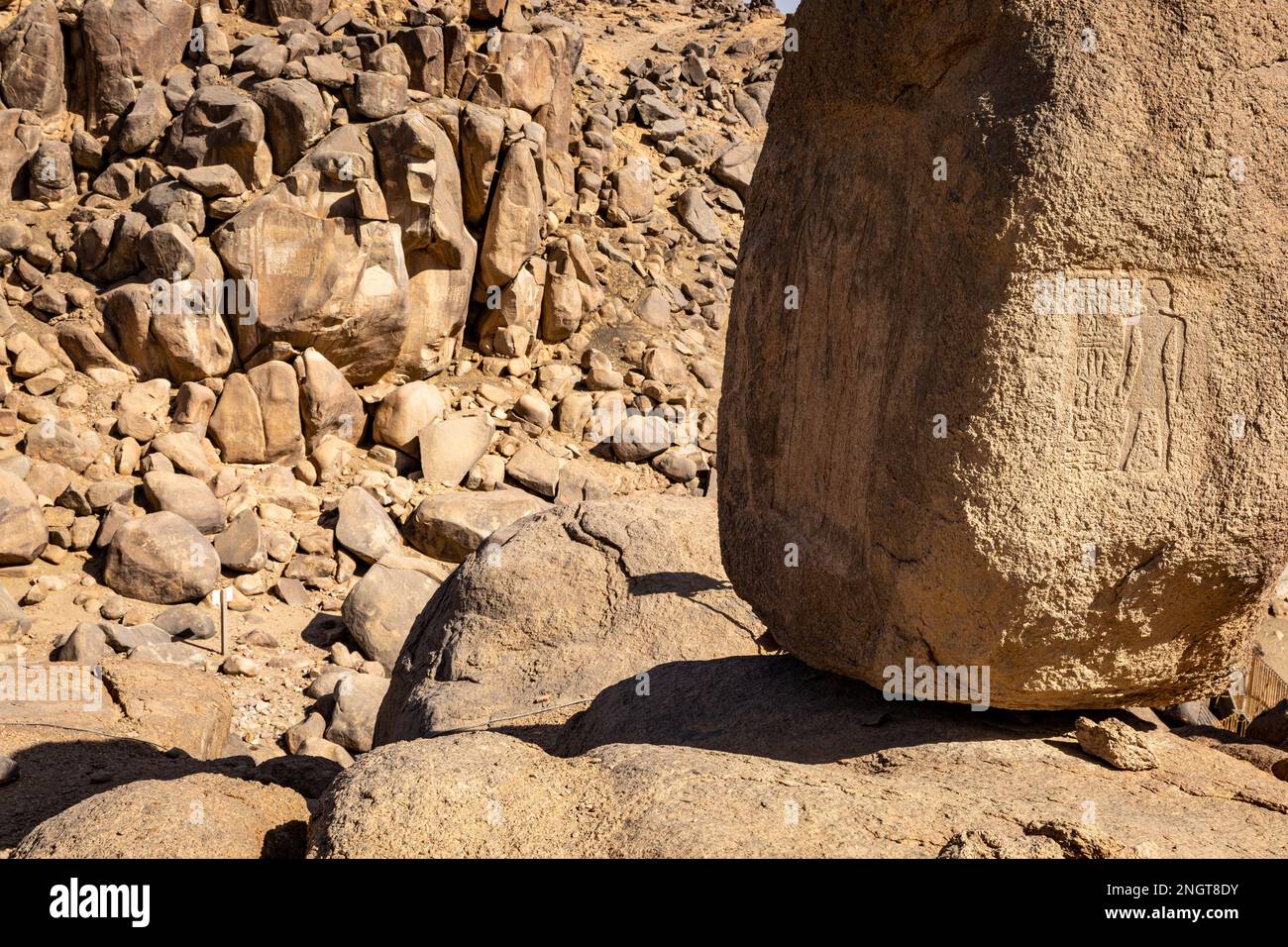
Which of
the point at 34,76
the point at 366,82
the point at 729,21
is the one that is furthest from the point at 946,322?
the point at 729,21

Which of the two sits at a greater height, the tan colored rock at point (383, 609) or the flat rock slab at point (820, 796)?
the flat rock slab at point (820, 796)

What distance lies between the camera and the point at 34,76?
9523 mm

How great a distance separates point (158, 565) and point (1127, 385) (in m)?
6.32

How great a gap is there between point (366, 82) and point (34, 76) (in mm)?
2710

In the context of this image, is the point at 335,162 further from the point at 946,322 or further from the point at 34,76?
the point at 946,322

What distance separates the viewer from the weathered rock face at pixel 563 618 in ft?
13.5

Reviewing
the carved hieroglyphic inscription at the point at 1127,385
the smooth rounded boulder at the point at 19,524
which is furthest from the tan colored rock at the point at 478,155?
the carved hieroglyphic inscription at the point at 1127,385

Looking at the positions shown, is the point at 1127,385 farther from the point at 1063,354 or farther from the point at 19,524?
the point at 19,524

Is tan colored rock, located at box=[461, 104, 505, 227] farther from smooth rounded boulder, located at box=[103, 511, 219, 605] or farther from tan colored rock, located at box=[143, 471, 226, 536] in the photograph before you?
smooth rounded boulder, located at box=[103, 511, 219, 605]

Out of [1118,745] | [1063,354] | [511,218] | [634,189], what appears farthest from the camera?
[634,189]

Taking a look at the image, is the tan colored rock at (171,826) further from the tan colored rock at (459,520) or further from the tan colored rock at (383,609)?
the tan colored rock at (459,520)

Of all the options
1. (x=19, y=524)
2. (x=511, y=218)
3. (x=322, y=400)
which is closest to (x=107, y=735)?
(x=19, y=524)

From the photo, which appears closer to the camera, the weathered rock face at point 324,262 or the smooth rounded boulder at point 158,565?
the smooth rounded boulder at point 158,565

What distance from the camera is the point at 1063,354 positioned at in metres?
2.36
